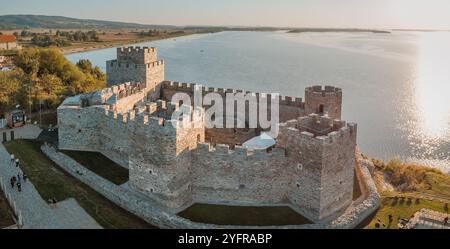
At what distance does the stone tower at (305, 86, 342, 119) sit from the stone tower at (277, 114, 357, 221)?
3.85 m

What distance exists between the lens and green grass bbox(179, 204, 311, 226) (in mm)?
14742

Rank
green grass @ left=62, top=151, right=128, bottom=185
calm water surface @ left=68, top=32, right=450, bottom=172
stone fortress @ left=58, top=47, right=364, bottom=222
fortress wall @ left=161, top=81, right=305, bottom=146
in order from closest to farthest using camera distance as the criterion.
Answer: stone fortress @ left=58, top=47, right=364, bottom=222 → green grass @ left=62, top=151, right=128, bottom=185 → fortress wall @ left=161, top=81, right=305, bottom=146 → calm water surface @ left=68, top=32, right=450, bottom=172

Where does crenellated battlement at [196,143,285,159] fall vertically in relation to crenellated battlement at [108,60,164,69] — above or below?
below

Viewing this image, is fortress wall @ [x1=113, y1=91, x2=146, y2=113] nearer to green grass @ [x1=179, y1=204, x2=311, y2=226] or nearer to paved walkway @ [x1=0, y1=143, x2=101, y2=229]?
paved walkway @ [x1=0, y1=143, x2=101, y2=229]

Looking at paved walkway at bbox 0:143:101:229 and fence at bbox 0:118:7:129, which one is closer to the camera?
paved walkway at bbox 0:143:101:229

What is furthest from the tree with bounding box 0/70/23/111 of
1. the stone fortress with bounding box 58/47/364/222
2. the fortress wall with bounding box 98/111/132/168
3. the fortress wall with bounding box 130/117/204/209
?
the fortress wall with bounding box 130/117/204/209

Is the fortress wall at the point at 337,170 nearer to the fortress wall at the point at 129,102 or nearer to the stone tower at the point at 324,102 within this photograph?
the stone tower at the point at 324,102

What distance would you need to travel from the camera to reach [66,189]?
16.3m

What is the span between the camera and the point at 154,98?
990 inches

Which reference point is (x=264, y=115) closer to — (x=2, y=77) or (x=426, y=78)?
(x=2, y=77)

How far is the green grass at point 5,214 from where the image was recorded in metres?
13.6

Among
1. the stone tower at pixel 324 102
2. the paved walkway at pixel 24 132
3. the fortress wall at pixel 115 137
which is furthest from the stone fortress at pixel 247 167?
Result: the paved walkway at pixel 24 132

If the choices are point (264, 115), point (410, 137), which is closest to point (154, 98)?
point (264, 115)

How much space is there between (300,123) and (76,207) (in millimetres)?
8001
